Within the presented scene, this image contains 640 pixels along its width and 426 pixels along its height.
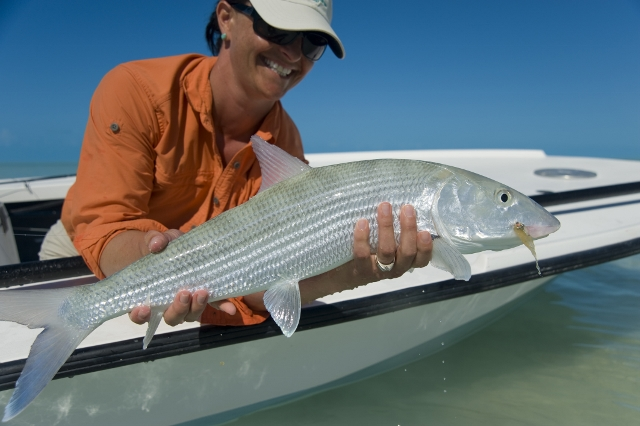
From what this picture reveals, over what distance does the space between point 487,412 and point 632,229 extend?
2.58m

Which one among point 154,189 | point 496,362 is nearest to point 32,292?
point 154,189

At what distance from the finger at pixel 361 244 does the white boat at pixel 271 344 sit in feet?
2.77

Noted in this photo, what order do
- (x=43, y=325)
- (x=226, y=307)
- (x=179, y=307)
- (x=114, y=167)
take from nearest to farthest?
1. (x=43, y=325)
2. (x=179, y=307)
3. (x=226, y=307)
4. (x=114, y=167)

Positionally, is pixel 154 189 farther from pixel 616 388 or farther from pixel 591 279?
pixel 591 279

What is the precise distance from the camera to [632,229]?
4781 millimetres

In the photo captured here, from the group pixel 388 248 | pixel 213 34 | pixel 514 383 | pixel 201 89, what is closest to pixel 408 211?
pixel 388 248

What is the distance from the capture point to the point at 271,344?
319 centimetres

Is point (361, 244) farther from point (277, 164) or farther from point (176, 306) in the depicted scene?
point (176, 306)

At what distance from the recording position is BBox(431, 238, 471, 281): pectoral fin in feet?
7.38

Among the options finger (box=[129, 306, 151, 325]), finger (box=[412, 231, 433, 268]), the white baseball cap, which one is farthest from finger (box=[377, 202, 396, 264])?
the white baseball cap

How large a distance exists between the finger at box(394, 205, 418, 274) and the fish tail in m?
1.53

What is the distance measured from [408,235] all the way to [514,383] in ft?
8.63

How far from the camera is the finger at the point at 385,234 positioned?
7.38ft

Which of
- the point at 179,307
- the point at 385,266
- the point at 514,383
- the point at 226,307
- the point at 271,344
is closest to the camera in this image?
the point at 179,307
